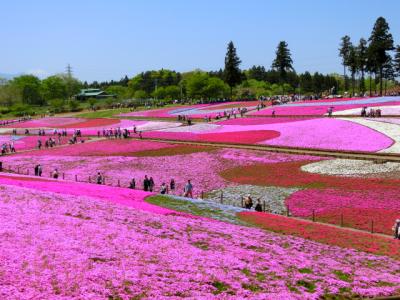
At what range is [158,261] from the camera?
675 inches

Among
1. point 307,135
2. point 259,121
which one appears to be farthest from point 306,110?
point 307,135

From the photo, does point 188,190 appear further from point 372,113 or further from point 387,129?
point 372,113

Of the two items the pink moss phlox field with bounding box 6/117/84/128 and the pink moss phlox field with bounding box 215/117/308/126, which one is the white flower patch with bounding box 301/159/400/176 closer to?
the pink moss phlox field with bounding box 215/117/308/126

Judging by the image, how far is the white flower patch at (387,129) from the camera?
47213 mm

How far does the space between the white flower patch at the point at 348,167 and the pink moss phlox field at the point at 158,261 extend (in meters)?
20.2

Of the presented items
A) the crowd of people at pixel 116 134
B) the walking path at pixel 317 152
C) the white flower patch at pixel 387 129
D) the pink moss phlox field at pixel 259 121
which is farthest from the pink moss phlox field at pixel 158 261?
the pink moss phlox field at pixel 259 121

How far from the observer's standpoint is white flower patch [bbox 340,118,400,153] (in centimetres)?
4721

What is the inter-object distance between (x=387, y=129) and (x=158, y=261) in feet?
152

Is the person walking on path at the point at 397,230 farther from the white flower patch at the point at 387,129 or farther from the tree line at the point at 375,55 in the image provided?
the tree line at the point at 375,55

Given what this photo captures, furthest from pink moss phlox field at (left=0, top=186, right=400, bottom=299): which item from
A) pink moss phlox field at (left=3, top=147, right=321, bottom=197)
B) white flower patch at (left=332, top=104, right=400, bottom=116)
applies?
white flower patch at (left=332, top=104, right=400, bottom=116)

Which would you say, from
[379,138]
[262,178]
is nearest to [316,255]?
[262,178]

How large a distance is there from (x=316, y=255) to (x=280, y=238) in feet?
9.27

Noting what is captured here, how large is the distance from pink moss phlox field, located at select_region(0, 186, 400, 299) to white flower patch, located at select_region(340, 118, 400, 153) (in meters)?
27.9

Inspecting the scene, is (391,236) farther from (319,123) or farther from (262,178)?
(319,123)
